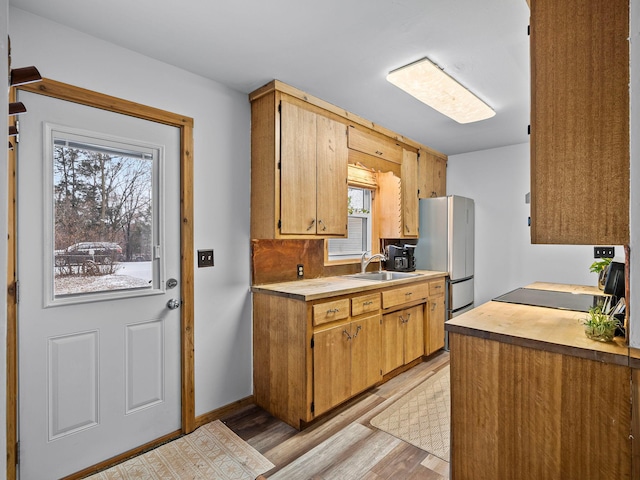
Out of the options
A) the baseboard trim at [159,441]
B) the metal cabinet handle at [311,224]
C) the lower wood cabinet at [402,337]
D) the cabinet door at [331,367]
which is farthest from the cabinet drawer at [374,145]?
the baseboard trim at [159,441]

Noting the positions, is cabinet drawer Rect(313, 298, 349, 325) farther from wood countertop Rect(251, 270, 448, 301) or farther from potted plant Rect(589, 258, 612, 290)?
potted plant Rect(589, 258, 612, 290)

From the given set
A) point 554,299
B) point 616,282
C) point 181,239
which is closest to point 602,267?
point 554,299

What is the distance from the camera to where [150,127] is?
2154 mm

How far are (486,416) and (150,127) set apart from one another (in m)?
2.41

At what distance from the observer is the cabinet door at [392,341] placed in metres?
2.93

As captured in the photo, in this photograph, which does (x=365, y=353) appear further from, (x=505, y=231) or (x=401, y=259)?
(x=505, y=231)

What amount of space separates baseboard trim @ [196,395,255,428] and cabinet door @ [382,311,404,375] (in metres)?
1.15

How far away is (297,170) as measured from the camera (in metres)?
2.57

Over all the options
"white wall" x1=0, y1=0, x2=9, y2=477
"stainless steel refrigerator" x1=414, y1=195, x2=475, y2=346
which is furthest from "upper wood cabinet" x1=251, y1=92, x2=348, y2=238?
"white wall" x1=0, y1=0, x2=9, y2=477

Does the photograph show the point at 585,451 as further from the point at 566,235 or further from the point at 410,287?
the point at 410,287

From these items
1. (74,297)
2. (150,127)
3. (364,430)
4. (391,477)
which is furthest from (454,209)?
(74,297)

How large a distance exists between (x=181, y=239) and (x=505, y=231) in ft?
12.1

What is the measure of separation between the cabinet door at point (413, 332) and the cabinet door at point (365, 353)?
45cm

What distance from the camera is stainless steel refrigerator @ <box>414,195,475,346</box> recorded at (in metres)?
3.81
